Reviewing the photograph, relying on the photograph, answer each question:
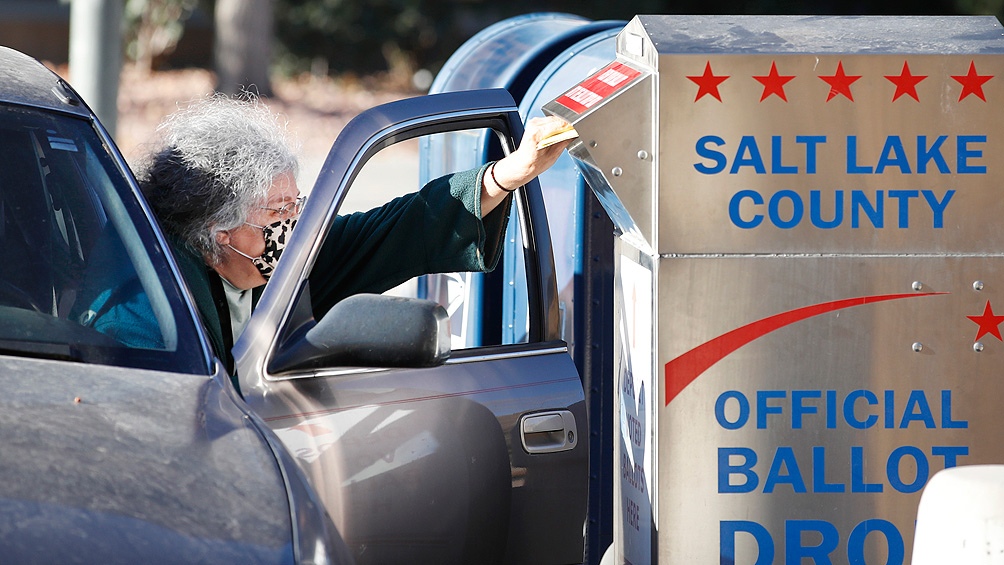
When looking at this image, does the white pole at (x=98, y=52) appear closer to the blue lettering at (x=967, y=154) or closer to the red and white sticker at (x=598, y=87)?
the red and white sticker at (x=598, y=87)

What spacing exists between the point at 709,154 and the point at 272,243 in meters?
1.18

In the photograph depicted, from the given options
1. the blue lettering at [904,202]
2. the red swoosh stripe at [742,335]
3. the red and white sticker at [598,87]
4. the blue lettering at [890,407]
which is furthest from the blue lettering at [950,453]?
the red and white sticker at [598,87]

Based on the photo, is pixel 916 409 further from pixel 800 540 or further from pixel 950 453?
pixel 800 540

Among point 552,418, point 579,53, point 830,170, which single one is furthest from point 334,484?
point 579,53

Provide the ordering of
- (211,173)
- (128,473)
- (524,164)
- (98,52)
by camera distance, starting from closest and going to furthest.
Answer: (128,473), (524,164), (211,173), (98,52)

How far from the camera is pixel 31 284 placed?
251cm

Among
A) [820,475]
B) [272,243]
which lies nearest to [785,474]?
[820,475]

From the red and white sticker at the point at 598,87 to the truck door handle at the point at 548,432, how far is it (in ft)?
2.51

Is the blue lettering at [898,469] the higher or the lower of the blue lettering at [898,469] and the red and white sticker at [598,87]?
the lower

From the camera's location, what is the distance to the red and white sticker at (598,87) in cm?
265

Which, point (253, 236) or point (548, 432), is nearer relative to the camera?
point (548, 432)

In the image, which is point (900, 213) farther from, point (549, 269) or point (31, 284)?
point (31, 284)

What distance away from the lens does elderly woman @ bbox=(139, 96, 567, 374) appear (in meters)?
3.10

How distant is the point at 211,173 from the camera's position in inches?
122
